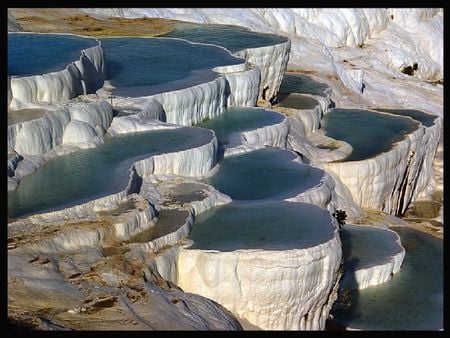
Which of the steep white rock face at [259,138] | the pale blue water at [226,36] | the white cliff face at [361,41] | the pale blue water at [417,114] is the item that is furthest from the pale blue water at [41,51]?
the pale blue water at [417,114]

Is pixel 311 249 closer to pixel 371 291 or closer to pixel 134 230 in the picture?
pixel 134 230

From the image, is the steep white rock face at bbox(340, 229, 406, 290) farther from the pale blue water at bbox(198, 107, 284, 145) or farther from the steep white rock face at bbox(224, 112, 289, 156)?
the pale blue water at bbox(198, 107, 284, 145)

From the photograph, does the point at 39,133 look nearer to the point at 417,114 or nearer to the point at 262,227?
the point at 262,227

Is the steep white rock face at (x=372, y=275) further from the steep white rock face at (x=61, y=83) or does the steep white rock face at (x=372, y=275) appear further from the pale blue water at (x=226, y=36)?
the pale blue water at (x=226, y=36)

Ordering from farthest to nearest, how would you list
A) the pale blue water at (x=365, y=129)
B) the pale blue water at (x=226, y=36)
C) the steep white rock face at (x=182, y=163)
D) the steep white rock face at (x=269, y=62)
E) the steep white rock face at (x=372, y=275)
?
the pale blue water at (x=226, y=36), the steep white rock face at (x=269, y=62), the pale blue water at (x=365, y=129), the steep white rock face at (x=372, y=275), the steep white rock face at (x=182, y=163)

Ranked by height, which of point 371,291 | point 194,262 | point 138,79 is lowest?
point 371,291

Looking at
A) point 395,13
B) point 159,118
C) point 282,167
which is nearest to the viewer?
point 282,167

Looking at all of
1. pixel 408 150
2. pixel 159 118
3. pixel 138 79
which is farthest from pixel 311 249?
pixel 408 150
